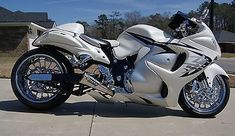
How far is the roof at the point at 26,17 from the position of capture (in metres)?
38.6

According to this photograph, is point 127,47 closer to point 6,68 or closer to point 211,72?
point 211,72

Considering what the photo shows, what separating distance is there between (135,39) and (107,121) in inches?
49.7

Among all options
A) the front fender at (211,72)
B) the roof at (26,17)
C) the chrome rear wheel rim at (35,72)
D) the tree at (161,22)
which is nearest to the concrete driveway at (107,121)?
the chrome rear wheel rim at (35,72)

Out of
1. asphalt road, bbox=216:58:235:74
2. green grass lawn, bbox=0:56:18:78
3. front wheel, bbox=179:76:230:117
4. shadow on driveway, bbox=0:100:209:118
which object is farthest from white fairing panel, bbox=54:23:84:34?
asphalt road, bbox=216:58:235:74

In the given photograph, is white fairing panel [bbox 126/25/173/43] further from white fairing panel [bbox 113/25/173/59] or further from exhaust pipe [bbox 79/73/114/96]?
exhaust pipe [bbox 79/73/114/96]

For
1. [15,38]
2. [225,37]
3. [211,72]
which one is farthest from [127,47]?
[225,37]

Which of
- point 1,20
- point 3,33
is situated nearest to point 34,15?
point 1,20

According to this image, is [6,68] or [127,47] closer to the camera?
[127,47]

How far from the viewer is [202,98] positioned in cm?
640

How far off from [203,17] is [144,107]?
165 centimetres

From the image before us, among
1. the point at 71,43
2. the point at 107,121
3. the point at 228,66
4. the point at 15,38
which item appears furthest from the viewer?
the point at 15,38

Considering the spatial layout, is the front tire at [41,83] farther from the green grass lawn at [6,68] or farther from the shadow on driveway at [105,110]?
the green grass lawn at [6,68]

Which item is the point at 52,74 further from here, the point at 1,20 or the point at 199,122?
the point at 1,20

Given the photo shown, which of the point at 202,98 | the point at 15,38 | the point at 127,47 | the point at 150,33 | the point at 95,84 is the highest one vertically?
the point at 150,33
